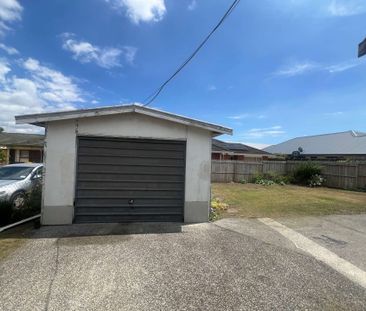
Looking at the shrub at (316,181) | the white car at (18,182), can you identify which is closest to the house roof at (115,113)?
the white car at (18,182)

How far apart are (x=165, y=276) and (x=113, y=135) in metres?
4.21

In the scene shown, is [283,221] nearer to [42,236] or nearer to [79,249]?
[79,249]

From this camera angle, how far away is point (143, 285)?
160 inches

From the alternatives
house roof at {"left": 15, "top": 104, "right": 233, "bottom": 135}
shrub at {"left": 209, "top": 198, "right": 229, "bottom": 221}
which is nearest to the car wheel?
house roof at {"left": 15, "top": 104, "right": 233, "bottom": 135}

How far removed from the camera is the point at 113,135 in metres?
7.54

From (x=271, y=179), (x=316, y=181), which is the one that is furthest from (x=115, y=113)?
(x=316, y=181)

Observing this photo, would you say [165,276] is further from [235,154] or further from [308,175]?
[235,154]

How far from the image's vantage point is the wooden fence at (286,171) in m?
18.5

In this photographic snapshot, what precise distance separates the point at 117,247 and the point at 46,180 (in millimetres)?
2818

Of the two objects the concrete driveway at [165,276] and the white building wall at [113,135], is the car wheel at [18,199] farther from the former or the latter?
the concrete driveway at [165,276]

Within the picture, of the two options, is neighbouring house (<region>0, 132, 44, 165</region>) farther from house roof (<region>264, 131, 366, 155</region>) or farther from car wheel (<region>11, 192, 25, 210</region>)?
house roof (<region>264, 131, 366, 155</region>)

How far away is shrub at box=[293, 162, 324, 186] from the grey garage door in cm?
1497

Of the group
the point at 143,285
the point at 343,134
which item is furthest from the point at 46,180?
the point at 343,134

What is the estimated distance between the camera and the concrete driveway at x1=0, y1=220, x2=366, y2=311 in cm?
364
